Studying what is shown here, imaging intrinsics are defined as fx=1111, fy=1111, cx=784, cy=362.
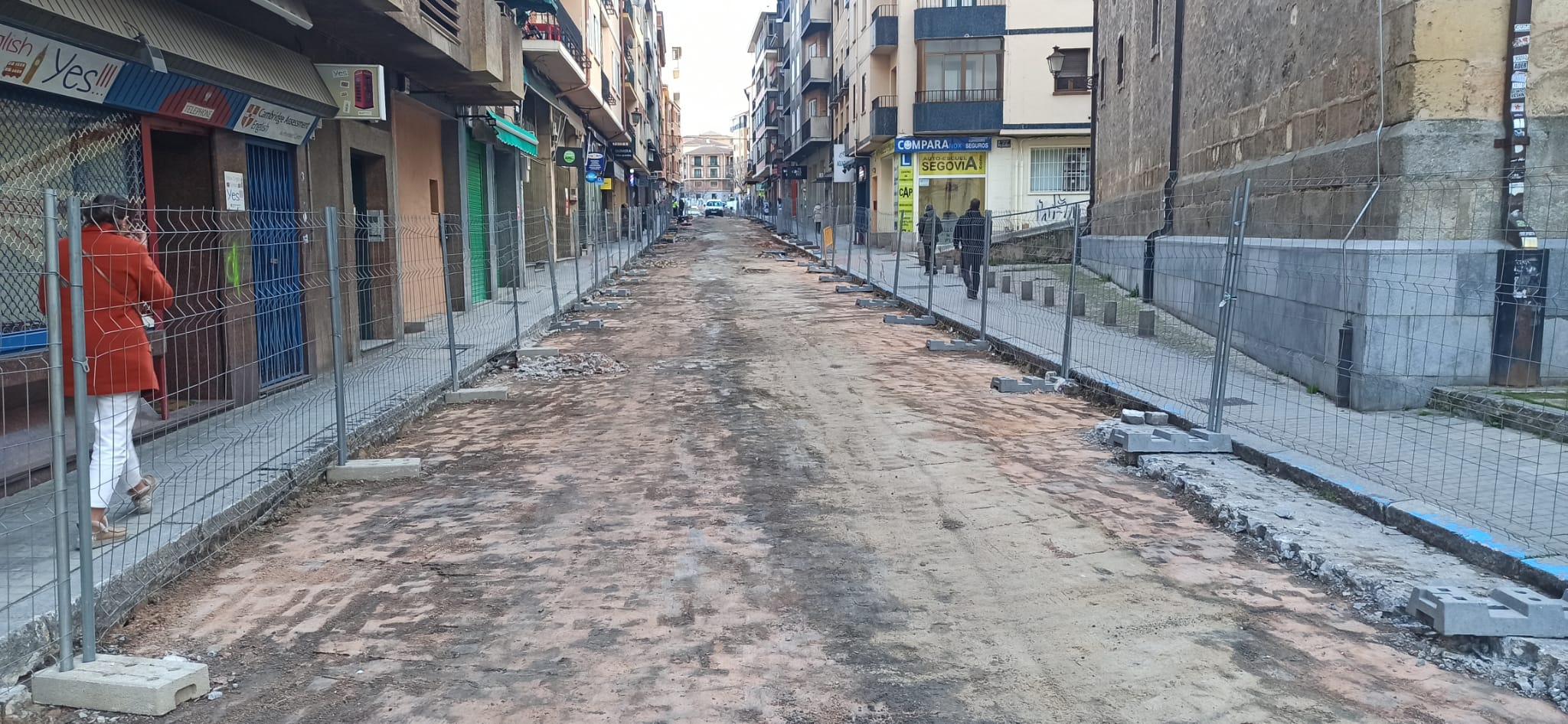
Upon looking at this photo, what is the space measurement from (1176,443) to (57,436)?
20.7 feet

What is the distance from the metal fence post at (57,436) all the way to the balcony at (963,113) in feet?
110

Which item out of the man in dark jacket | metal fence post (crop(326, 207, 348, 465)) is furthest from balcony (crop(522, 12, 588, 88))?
metal fence post (crop(326, 207, 348, 465))

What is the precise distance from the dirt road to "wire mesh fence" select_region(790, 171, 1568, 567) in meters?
1.45

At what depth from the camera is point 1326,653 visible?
424 cm

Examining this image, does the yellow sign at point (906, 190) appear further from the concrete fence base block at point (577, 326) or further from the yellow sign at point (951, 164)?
the concrete fence base block at point (577, 326)

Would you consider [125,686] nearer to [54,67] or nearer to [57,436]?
[57,436]

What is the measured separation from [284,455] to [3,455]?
6.84ft

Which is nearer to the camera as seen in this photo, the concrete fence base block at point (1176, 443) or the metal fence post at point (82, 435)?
the metal fence post at point (82, 435)

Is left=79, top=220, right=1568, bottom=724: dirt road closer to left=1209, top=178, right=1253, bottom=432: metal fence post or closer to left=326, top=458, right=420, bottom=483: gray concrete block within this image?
left=326, top=458, right=420, bottom=483: gray concrete block

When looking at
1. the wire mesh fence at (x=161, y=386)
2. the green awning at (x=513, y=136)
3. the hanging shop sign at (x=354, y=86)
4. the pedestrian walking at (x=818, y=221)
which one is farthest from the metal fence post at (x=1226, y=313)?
the pedestrian walking at (x=818, y=221)

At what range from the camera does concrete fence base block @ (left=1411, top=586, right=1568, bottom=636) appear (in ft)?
13.7

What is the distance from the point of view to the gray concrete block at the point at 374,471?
7246 mm

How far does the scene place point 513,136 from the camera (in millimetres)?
20672

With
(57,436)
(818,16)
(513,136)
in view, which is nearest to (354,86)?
(57,436)
